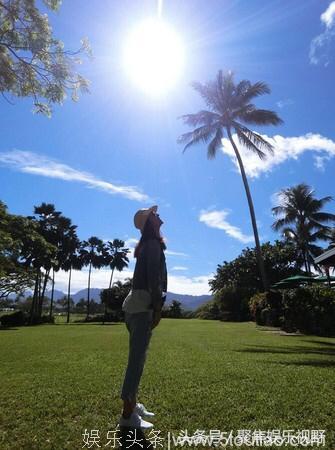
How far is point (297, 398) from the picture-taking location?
4824 millimetres

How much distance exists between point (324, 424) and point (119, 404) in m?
2.14

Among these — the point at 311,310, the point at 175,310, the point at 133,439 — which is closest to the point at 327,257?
the point at 311,310

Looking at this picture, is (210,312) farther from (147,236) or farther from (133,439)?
(133,439)

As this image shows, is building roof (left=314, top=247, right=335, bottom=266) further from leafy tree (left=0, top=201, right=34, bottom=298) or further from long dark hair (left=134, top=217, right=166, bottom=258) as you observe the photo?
leafy tree (left=0, top=201, right=34, bottom=298)

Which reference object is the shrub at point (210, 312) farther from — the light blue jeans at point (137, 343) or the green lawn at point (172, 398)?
the light blue jeans at point (137, 343)

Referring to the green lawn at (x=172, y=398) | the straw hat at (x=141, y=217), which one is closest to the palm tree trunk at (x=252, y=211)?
the green lawn at (x=172, y=398)

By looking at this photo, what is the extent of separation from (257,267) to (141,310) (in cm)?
4869

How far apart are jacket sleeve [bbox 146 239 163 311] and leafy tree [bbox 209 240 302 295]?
45018mm

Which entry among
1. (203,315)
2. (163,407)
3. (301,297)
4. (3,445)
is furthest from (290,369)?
(203,315)

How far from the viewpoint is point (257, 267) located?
167 feet

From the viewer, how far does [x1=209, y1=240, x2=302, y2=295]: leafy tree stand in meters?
49.8

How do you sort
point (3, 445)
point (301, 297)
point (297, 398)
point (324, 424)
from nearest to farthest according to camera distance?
1. point (3, 445)
2. point (324, 424)
3. point (297, 398)
4. point (301, 297)

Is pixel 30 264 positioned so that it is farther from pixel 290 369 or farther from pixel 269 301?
pixel 290 369

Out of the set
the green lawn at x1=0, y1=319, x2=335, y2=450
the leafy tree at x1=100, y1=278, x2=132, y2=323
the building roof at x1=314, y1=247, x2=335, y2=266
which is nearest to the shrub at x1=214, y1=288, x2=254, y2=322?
the leafy tree at x1=100, y1=278, x2=132, y2=323
